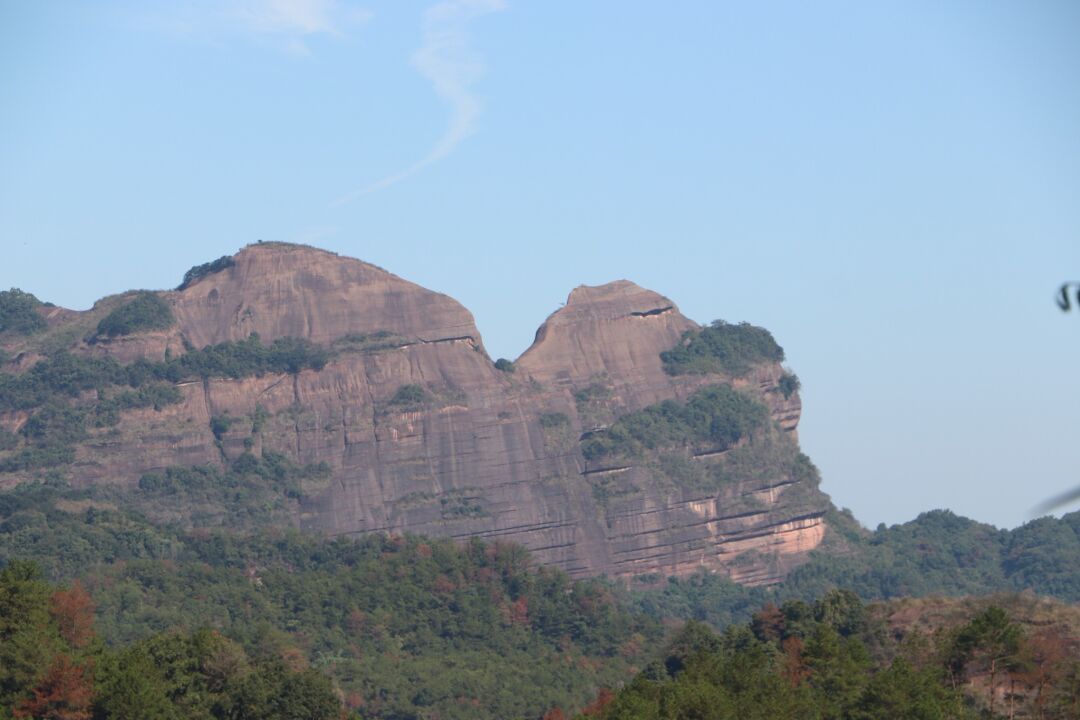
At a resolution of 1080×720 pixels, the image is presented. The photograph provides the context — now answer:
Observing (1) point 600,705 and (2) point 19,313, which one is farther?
(2) point 19,313

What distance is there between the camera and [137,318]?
15700cm

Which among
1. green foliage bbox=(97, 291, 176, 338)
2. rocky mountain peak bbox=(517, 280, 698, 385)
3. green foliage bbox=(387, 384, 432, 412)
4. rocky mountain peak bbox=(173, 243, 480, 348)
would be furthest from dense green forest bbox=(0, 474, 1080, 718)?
rocky mountain peak bbox=(517, 280, 698, 385)

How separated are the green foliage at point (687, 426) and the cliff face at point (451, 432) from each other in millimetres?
1046

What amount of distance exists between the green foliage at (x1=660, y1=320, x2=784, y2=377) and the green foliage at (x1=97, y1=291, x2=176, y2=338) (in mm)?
38427

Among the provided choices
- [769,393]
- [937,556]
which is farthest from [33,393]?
[937,556]

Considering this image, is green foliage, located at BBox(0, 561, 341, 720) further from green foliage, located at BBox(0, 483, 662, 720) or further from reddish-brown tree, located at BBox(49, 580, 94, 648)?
green foliage, located at BBox(0, 483, 662, 720)

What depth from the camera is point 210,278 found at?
16488 cm

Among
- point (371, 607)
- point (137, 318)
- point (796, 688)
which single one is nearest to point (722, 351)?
point (137, 318)

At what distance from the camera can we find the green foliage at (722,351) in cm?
16538

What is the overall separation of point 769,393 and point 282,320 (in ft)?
127

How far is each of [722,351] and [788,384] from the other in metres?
6.34

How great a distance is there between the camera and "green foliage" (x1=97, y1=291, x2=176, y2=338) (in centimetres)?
15656

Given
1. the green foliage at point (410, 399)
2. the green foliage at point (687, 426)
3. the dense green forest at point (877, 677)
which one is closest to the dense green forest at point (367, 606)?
the dense green forest at point (877, 677)

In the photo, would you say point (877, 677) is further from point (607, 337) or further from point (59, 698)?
point (607, 337)
